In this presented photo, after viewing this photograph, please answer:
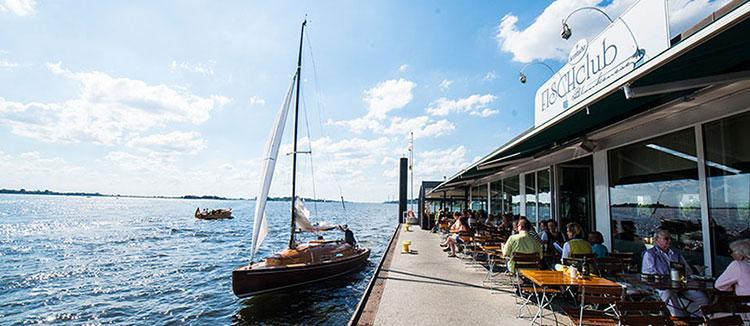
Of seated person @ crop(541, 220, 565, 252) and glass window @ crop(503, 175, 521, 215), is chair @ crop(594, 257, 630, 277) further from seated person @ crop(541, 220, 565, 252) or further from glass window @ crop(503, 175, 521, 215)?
glass window @ crop(503, 175, 521, 215)

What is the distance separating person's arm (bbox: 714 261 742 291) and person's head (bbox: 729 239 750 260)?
0.08 m

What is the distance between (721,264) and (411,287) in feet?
13.2

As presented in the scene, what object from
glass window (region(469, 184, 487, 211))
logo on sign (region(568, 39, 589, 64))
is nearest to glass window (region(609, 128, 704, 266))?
logo on sign (region(568, 39, 589, 64))

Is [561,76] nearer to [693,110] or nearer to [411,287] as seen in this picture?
[693,110]

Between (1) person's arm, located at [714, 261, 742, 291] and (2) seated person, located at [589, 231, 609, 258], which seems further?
(2) seated person, located at [589, 231, 609, 258]

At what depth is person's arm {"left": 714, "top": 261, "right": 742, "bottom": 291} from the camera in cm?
326

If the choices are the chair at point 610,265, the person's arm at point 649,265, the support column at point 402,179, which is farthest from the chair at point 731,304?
the support column at point 402,179

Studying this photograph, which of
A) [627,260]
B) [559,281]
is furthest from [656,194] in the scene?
[559,281]

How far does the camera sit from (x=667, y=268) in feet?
13.0

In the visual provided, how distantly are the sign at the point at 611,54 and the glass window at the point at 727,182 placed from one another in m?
1.18

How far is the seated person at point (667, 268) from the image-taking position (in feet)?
12.1

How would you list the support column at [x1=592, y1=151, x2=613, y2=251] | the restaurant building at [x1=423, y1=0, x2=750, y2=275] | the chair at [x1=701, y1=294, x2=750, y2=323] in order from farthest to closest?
the support column at [x1=592, y1=151, x2=613, y2=251]
the restaurant building at [x1=423, y1=0, x2=750, y2=275]
the chair at [x1=701, y1=294, x2=750, y2=323]

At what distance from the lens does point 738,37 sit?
7.96ft

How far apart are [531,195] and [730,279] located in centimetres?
772
